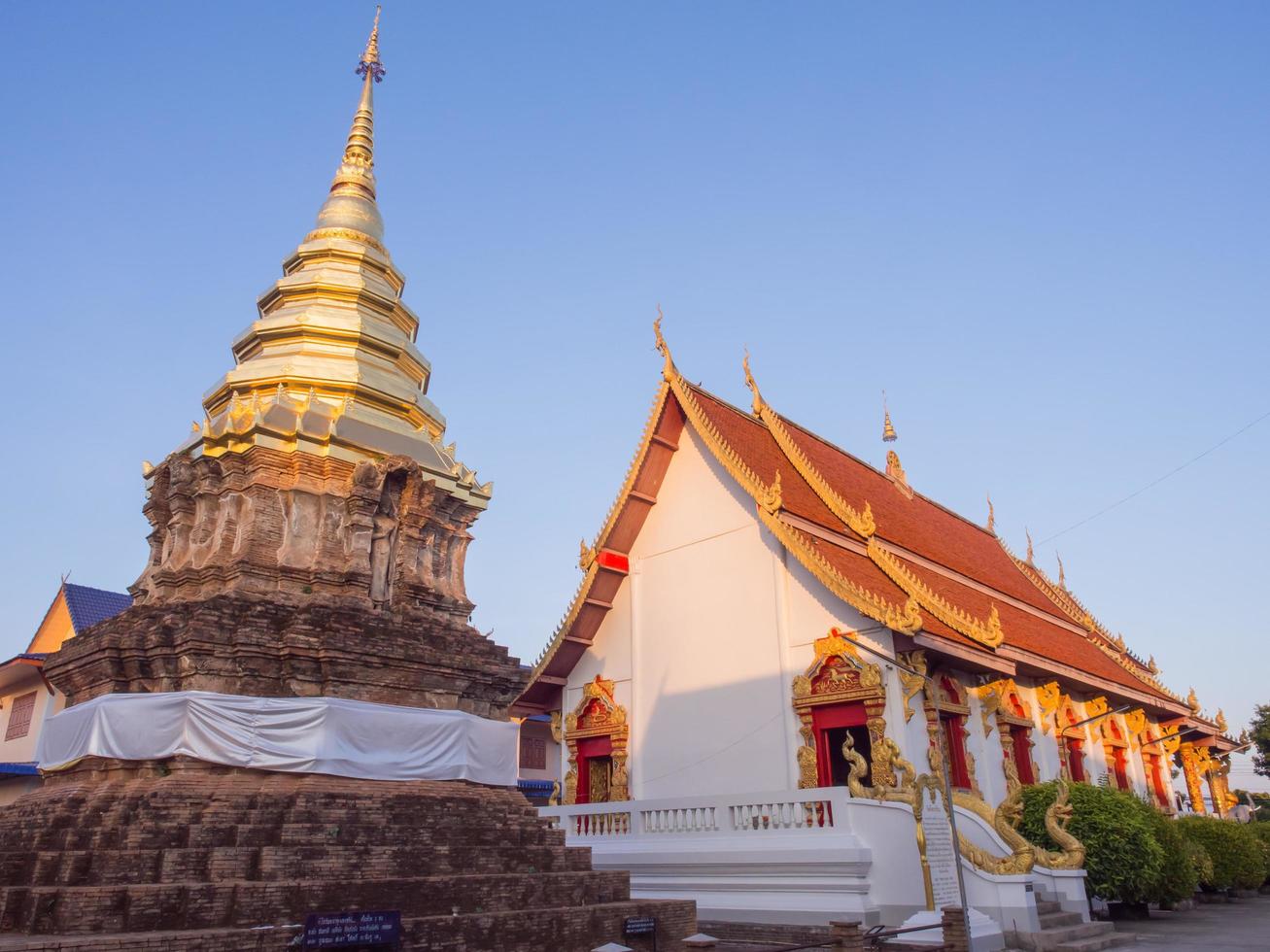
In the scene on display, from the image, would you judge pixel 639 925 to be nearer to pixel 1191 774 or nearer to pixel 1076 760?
pixel 1076 760

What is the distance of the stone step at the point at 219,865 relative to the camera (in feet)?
22.1

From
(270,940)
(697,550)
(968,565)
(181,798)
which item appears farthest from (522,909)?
(968,565)

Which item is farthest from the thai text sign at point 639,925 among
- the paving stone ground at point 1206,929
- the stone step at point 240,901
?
the paving stone ground at point 1206,929

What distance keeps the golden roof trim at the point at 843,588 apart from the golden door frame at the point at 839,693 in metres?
0.61

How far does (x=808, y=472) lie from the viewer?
46.5 ft

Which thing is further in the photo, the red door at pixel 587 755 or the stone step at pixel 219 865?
the red door at pixel 587 755

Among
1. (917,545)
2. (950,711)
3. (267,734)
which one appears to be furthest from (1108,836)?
(267,734)

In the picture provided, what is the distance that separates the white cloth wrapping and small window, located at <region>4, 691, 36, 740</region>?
35.2 feet

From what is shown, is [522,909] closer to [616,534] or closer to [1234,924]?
[616,534]

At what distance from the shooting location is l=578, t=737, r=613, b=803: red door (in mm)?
13953

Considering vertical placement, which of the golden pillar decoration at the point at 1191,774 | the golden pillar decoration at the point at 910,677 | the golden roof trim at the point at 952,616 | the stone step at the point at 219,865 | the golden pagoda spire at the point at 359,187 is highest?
the golden pagoda spire at the point at 359,187

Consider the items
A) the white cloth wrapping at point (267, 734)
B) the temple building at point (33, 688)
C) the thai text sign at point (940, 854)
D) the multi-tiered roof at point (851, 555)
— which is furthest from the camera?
the temple building at point (33, 688)

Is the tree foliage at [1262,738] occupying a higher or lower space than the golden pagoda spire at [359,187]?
lower

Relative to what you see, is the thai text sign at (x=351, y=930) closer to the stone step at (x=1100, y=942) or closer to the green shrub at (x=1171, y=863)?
the stone step at (x=1100, y=942)
